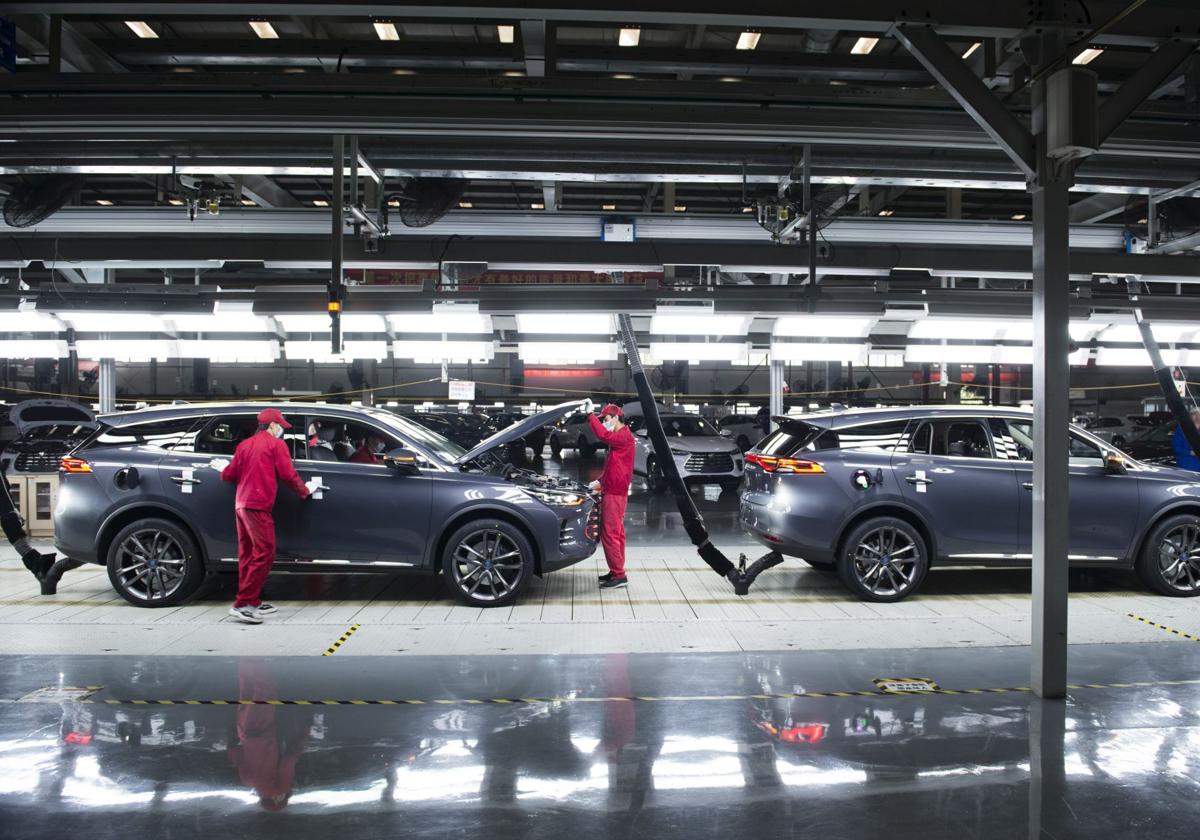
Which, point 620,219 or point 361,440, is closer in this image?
point 361,440

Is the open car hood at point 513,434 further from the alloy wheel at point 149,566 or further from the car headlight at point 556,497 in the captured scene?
the alloy wheel at point 149,566

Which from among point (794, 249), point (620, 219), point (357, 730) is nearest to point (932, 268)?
point (794, 249)

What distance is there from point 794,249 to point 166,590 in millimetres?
6883

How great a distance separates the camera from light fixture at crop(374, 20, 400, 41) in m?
6.20

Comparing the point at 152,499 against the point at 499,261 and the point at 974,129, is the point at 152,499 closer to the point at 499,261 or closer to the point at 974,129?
the point at 499,261

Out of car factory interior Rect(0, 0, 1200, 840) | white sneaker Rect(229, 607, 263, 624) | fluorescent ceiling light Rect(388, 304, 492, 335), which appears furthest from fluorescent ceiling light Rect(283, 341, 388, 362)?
white sneaker Rect(229, 607, 263, 624)

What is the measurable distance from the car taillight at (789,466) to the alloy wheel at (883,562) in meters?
0.68

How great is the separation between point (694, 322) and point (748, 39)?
3579mm

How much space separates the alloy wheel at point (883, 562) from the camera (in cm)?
696

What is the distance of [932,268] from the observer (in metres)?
9.54

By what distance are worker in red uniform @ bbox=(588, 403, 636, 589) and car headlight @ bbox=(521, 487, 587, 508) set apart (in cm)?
43

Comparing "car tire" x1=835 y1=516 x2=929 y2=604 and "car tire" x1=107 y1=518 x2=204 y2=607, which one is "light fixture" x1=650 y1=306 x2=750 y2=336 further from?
"car tire" x1=107 y1=518 x2=204 y2=607

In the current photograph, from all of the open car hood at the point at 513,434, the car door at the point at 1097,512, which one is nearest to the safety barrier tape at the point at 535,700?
the open car hood at the point at 513,434

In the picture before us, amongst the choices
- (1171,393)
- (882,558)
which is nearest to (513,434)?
(882,558)
